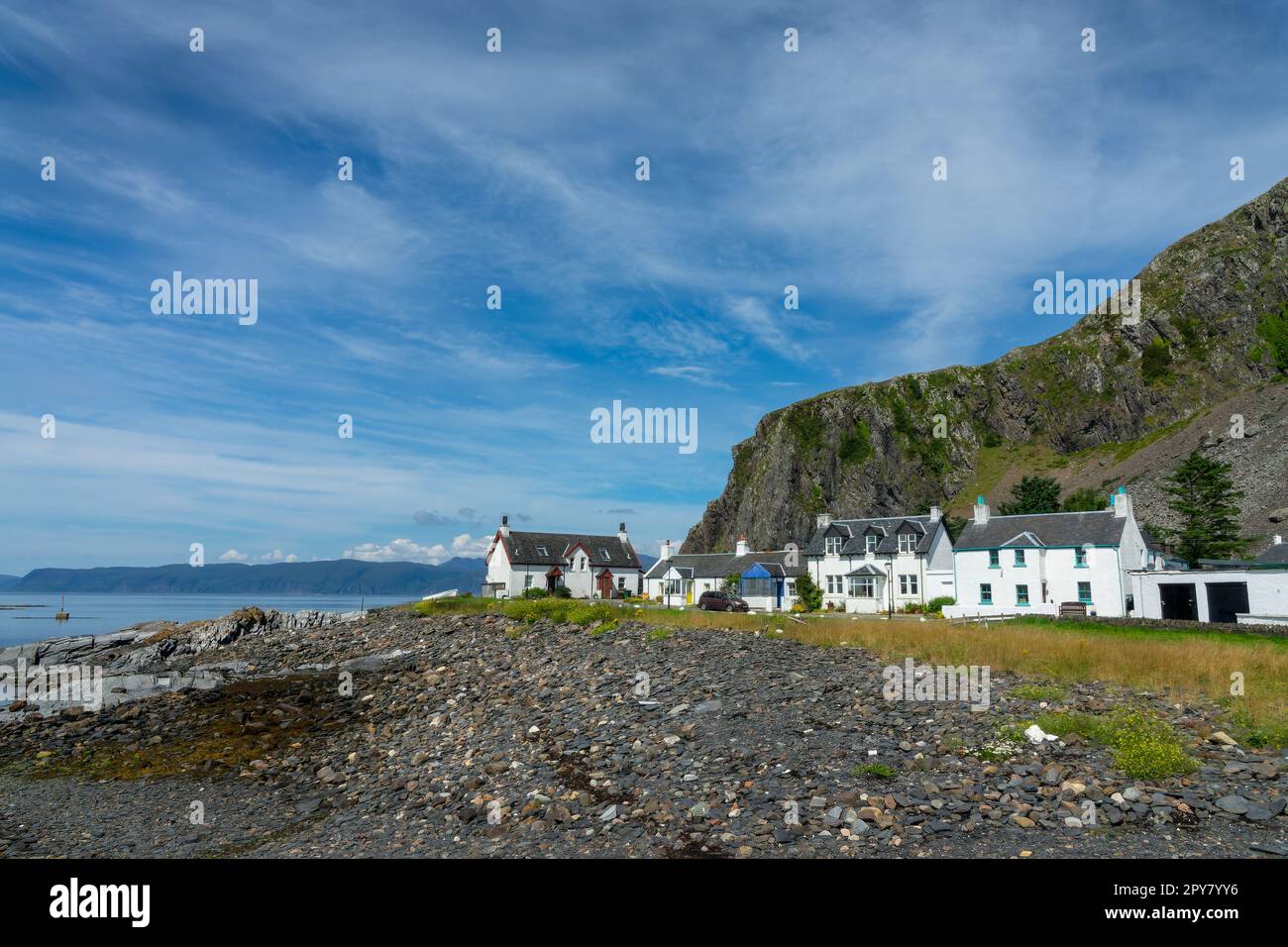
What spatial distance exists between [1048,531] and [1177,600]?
899 centimetres

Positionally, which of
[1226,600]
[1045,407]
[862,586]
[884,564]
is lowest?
[862,586]

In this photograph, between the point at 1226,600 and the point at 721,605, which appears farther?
the point at 721,605

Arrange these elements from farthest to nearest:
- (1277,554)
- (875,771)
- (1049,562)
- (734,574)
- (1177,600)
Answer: (734,574) < (1049,562) < (1277,554) < (1177,600) < (875,771)

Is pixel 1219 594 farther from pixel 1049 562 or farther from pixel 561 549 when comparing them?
pixel 561 549

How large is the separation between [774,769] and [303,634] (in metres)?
50.0

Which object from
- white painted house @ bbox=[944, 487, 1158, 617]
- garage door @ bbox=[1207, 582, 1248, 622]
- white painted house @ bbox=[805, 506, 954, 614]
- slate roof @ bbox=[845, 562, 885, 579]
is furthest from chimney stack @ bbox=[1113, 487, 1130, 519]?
slate roof @ bbox=[845, 562, 885, 579]

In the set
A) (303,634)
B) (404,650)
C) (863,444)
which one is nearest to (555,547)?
(303,634)

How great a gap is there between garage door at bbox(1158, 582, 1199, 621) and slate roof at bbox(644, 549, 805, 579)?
27979 mm

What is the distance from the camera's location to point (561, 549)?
7856 centimetres

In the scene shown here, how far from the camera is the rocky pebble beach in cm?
1142

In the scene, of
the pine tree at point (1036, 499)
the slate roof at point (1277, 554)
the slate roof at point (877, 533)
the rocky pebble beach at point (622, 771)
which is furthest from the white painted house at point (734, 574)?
the pine tree at point (1036, 499)

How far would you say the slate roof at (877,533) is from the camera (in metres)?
58.7

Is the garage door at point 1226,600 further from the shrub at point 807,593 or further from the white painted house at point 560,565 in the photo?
the white painted house at point 560,565

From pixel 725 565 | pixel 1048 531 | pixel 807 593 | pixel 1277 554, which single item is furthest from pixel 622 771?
pixel 725 565
